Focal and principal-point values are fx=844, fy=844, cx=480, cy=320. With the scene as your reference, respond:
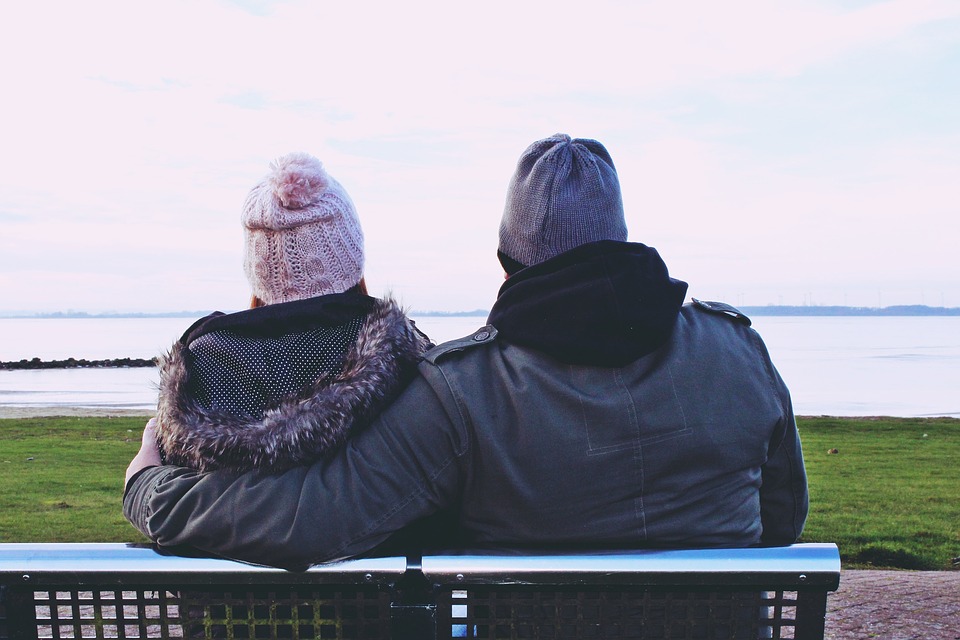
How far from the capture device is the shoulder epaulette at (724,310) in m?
1.92

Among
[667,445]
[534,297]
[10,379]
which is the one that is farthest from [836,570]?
[10,379]

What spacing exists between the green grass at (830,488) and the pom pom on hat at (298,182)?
5092mm

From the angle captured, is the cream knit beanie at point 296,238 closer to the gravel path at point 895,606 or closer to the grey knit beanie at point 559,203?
the grey knit beanie at point 559,203

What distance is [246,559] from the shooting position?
5.14 ft

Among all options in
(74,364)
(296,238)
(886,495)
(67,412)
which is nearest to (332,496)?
(296,238)

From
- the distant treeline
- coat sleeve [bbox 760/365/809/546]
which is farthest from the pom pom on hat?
the distant treeline

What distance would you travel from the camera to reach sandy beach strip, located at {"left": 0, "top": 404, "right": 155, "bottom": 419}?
783 inches

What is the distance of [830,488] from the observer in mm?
9547

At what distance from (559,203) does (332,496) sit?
2.80ft

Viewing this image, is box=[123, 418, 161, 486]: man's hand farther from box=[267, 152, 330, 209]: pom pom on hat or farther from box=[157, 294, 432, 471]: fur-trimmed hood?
box=[267, 152, 330, 209]: pom pom on hat

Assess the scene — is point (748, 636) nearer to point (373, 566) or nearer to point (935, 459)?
point (373, 566)

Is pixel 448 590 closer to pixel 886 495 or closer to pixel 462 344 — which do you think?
Answer: pixel 462 344

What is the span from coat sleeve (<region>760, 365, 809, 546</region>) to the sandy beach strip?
19443 millimetres

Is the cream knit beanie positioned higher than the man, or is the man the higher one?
the cream knit beanie
